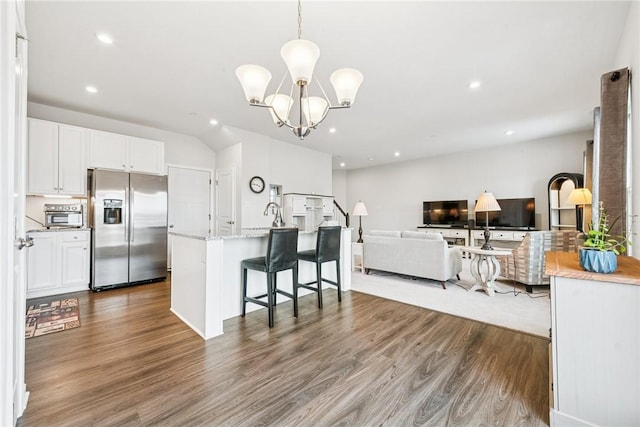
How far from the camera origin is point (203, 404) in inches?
64.0

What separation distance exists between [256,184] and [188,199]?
1.46 m

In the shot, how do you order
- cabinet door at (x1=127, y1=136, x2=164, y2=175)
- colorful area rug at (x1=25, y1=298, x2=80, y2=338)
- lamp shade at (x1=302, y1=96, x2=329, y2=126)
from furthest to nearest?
cabinet door at (x1=127, y1=136, x2=164, y2=175) < colorful area rug at (x1=25, y1=298, x2=80, y2=338) < lamp shade at (x1=302, y1=96, x2=329, y2=126)

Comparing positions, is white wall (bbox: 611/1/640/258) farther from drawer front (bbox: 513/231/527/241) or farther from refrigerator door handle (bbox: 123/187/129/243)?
refrigerator door handle (bbox: 123/187/129/243)

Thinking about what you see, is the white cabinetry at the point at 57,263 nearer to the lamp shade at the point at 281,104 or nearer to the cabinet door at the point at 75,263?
the cabinet door at the point at 75,263

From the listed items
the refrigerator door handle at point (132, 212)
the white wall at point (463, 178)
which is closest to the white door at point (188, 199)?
the refrigerator door handle at point (132, 212)

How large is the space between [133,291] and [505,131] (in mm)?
7348

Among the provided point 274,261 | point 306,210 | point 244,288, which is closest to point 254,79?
point 274,261

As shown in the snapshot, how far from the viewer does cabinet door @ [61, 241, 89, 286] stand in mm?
3869

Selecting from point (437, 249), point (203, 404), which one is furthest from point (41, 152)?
point (437, 249)

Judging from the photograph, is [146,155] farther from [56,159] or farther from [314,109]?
[314,109]

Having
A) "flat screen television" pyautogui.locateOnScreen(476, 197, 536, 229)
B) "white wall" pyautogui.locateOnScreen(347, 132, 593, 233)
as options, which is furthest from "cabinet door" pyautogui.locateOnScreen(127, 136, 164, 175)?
"flat screen television" pyautogui.locateOnScreen(476, 197, 536, 229)

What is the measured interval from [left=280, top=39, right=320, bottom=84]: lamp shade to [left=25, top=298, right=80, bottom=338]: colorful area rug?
327 cm

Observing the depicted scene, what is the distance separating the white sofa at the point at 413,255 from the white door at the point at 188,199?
11.0 feet

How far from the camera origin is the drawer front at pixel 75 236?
3.86m
